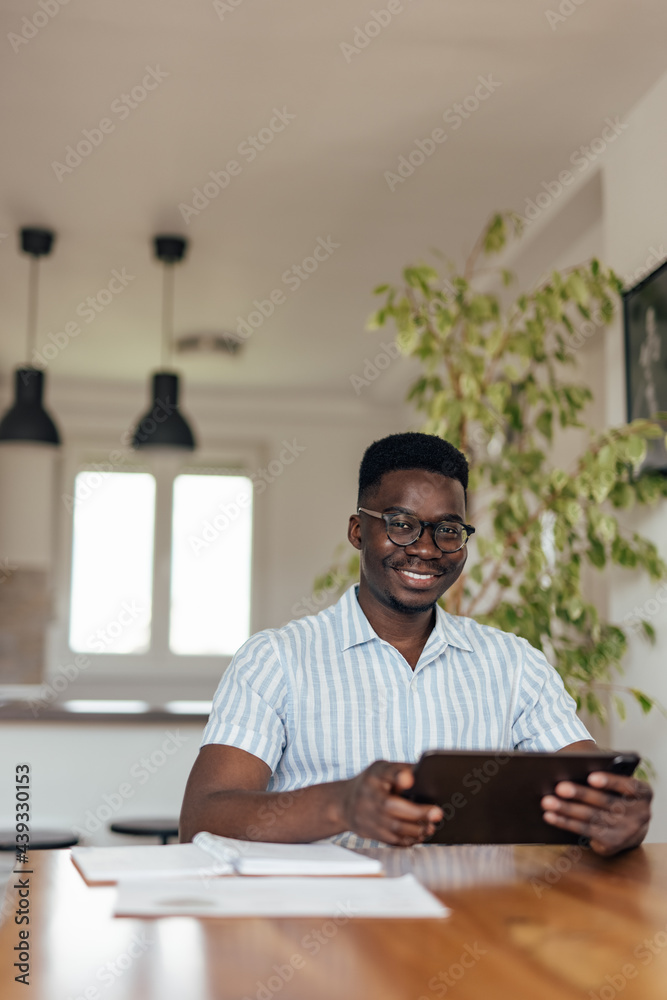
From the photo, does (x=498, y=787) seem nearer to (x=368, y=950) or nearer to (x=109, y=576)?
(x=368, y=950)

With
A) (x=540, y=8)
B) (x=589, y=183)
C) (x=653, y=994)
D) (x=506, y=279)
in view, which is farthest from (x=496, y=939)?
(x=589, y=183)

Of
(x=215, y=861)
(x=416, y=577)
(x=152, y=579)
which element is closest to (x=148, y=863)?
(x=215, y=861)

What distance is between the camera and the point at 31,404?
417cm

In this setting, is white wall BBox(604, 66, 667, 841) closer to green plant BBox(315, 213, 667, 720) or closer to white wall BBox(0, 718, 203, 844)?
green plant BBox(315, 213, 667, 720)

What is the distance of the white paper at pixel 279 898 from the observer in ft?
3.34

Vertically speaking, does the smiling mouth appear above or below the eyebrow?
below

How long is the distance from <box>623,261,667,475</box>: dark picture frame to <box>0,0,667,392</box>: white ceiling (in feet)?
1.89

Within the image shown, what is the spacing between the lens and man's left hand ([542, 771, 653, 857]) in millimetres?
1299

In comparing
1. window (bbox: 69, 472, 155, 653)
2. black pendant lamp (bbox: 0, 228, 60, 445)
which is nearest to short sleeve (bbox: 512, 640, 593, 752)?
black pendant lamp (bbox: 0, 228, 60, 445)

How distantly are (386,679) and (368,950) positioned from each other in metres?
0.77

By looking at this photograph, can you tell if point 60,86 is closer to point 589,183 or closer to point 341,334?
point 589,183

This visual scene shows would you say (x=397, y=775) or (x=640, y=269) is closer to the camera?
(x=397, y=775)

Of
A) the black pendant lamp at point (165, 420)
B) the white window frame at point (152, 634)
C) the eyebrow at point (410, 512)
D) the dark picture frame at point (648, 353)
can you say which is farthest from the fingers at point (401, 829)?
the white window frame at point (152, 634)

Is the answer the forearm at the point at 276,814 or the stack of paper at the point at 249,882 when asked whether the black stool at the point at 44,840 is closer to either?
the forearm at the point at 276,814
